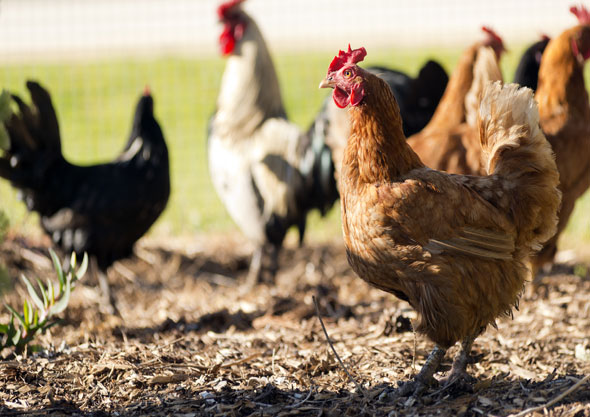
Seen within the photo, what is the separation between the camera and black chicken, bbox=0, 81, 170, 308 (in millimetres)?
5238

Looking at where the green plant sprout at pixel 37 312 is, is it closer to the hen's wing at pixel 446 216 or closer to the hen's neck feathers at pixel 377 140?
the hen's neck feathers at pixel 377 140

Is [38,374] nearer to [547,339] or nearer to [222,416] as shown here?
[222,416]

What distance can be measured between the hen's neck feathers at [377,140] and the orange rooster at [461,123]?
1268 millimetres

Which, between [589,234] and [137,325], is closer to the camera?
[137,325]

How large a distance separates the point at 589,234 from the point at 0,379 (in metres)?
5.94

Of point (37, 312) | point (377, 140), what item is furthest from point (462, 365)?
point (37, 312)

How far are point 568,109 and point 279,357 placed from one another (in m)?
2.74

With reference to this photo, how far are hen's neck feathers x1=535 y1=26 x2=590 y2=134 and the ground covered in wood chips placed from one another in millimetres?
1307

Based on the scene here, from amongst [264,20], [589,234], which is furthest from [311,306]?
[264,20]

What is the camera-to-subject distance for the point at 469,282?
10.1 feet

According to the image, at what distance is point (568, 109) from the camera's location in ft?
15.5

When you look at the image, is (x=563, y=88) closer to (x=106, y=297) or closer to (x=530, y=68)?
(x=530, y=68)

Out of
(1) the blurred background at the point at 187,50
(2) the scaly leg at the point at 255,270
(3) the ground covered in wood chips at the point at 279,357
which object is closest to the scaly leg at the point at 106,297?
(3) the ground covered in wood chips at the point at 279,357

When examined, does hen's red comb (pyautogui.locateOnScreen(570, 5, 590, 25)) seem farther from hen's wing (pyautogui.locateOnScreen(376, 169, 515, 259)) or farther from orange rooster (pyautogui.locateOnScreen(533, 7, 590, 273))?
hen's wing (pyautogui.locateOnScreen(376, 169, 515, 259))
